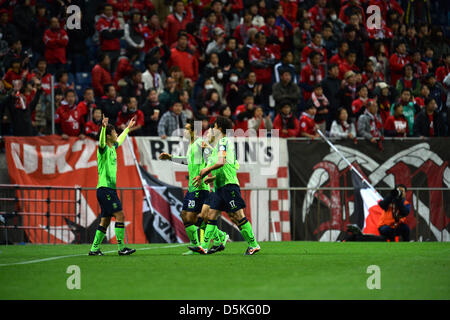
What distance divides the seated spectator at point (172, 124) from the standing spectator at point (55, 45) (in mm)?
4302

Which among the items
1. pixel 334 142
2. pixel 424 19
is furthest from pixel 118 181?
pixel 424 19

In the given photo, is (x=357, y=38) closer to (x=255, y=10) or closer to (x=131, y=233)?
(x=255, y=10)

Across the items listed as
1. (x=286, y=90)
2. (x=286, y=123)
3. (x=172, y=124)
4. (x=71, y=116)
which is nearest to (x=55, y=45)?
(x=71, y=116)

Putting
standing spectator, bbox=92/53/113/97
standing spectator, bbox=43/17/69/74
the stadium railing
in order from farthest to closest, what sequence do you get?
standing spectator, bbox=43/17/69/74, standing spectator, bbox=92/53/113/97, the stadium railing

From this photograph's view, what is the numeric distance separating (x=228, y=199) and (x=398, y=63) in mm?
13024

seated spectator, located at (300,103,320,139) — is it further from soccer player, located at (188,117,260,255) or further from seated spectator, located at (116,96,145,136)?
soccer player, located at (188,117,260,255)

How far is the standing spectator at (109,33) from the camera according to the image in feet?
72.6

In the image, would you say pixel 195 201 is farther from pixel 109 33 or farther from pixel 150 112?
pixel 109 33

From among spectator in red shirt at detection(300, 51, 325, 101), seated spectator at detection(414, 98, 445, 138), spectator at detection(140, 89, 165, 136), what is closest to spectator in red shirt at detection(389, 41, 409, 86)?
spectator in red shirt at detection(300, 51, 325, 101)

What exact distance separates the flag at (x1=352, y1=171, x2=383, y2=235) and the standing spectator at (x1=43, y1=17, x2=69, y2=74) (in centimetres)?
947

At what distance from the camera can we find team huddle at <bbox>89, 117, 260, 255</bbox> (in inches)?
510

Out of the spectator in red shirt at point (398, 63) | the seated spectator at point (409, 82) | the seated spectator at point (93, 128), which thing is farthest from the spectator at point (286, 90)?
the seated spectator at point (93, 128)

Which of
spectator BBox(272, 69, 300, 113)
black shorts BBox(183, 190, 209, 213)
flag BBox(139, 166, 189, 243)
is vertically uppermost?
spectator BBox(272, 69, 300, 113)
